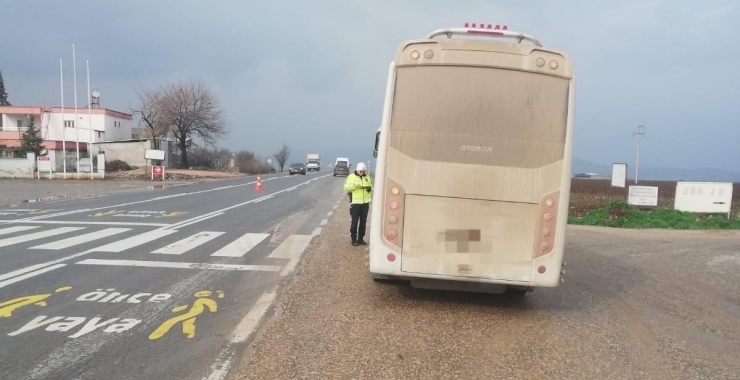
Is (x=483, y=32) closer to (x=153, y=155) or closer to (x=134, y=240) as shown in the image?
(x=134, y=240)

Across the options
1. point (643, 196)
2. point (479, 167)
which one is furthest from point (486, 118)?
point (643, 196)

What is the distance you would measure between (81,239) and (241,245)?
3251 mm

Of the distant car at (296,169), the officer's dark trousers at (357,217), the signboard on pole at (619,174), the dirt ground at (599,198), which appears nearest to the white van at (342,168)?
the distant car at (296,169)

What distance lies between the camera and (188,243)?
11.1 meters

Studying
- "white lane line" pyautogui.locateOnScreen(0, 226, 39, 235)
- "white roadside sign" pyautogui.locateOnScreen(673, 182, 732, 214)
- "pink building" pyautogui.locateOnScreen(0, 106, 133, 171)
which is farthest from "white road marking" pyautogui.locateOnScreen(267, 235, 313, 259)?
"pink building" pyautogui.locateOnScreen(0, 106, 133, 171)

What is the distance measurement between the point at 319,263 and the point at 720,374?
19.5 feet

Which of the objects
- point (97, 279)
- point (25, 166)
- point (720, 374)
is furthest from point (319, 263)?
point (25, 166)

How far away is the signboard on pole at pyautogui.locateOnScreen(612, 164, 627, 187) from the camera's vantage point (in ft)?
75.2

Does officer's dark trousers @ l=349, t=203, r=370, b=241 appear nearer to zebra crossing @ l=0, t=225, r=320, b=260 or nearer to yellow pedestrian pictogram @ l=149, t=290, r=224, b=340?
zebra crossing @ l=0, t=225, r=320, b=260

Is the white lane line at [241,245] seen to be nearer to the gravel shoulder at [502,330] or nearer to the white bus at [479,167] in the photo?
the gravel shoulder at [502,330]

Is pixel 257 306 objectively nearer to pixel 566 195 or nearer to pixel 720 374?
pixel 566 195

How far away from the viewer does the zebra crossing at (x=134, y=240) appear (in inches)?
400

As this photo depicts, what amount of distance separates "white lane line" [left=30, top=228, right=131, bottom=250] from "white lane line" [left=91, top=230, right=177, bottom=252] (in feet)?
2.14

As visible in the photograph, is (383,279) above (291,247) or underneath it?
above
